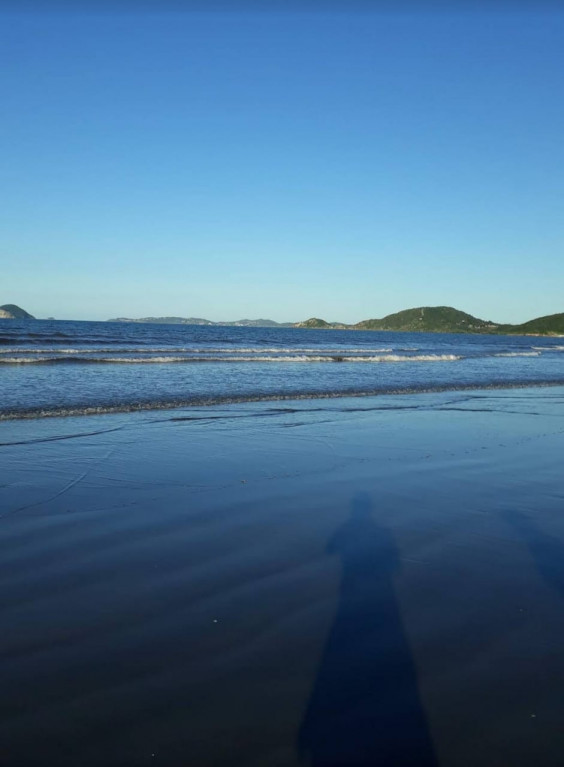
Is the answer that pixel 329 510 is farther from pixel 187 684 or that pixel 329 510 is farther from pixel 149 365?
pixel 149 365

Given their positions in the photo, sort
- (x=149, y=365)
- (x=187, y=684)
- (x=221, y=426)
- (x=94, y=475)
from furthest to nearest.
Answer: (x=149, y=365), (x=221, y=426), (x=94, y=475), (x=187, y=684)

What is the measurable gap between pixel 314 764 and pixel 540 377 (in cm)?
2966

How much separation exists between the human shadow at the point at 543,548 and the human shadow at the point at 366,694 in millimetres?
1441

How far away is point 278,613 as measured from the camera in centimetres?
423

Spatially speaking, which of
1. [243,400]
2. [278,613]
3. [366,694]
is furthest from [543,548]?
[243,400]

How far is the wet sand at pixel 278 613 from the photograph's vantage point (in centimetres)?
293

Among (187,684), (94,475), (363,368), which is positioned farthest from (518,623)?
(363,368)

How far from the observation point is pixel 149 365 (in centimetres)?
2738

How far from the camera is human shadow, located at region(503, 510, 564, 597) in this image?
16.5ft

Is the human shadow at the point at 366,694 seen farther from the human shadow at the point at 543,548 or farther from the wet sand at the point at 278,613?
the human shadow at the point at 543,548

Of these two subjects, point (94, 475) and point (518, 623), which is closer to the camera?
point (518, 623)

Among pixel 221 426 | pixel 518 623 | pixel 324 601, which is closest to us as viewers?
pixel 518 623

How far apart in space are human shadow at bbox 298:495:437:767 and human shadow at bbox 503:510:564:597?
144 cm

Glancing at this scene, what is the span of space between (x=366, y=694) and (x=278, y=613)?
1.10 m
